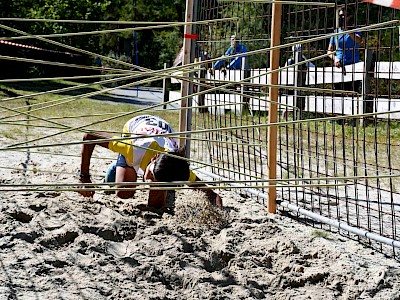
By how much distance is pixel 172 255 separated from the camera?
13.2 feet

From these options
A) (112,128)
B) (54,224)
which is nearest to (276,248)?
(54,224)

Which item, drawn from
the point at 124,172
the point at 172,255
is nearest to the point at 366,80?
the point at 124,172

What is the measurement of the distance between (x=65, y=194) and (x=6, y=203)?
1.76ft

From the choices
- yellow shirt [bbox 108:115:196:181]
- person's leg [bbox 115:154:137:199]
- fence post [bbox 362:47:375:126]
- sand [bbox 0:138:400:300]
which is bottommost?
sand [bbox 0:138:400:300]

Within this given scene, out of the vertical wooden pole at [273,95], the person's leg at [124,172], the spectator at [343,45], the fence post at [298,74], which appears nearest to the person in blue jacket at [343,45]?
the spectator at [343,45]

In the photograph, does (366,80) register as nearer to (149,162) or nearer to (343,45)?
(343,45)

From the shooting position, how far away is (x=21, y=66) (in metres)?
22.2

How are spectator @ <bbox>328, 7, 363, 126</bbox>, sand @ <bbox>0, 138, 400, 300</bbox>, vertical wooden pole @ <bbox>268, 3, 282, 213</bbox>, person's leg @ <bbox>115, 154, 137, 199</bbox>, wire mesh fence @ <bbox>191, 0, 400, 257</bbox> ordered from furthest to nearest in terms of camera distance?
vertical wooden pole @ <bbox>268, 3, 282, 213</bbox> < person's leg @ <bbox>115, 154, 137, 199</bbox> < spectator @ <bbox>328, 7, 363, 126</bbox> < wire mesh fence @ <bbox>191, 0, 400, 257</bbox> < sand @ <bbox>0, 138, 400, 300</bbox>

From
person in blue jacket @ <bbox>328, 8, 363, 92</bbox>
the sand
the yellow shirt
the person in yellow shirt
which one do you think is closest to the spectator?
person in blue jacket @ <bbox>328, 8, 363, 92</bbox>

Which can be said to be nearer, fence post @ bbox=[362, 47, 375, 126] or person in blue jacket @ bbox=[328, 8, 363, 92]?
fence post @ bbox=[362, 47, 375, 126]

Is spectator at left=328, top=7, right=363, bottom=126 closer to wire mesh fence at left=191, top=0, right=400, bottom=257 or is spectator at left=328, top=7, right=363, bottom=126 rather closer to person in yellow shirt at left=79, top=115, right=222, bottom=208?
wire mesh fence at left=191, top=0, right=400, bottom=257

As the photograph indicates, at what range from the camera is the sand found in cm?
356

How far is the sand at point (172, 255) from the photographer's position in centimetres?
356

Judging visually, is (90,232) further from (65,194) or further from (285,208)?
(285,208)
